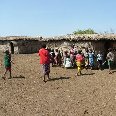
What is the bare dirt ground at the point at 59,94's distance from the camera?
422 inches

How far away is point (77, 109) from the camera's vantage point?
10.9 metres

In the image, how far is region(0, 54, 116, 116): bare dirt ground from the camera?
10727 millimetres

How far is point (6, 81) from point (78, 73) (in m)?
4.39

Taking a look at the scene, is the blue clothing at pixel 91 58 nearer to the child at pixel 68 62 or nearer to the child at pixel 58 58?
the child at pixel 68 62

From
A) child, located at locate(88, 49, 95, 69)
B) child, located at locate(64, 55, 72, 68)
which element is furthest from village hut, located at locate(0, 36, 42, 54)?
child, located at locate(88, 49, 95, 69)

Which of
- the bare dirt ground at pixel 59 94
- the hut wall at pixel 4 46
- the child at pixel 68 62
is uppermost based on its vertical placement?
the hut wall at pixel 4 46

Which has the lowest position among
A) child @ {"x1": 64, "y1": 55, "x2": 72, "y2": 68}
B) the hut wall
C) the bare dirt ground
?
the bare dirt ground

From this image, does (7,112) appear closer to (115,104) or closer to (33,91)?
(33,91)

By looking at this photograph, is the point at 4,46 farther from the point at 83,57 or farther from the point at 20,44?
the point at 83,57

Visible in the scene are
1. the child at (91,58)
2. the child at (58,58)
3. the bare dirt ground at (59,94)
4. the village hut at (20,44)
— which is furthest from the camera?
the village hut at (20,44)

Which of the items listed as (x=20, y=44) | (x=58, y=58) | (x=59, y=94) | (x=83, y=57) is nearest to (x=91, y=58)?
(x=83, y=57)

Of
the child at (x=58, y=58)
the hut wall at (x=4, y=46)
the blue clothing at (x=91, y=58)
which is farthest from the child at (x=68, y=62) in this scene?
the hut wall at (x=4, y=46)

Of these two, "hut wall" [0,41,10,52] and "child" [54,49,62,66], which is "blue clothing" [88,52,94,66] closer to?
"child" [54,49,62,66]

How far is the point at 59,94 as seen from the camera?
13.1 meters
